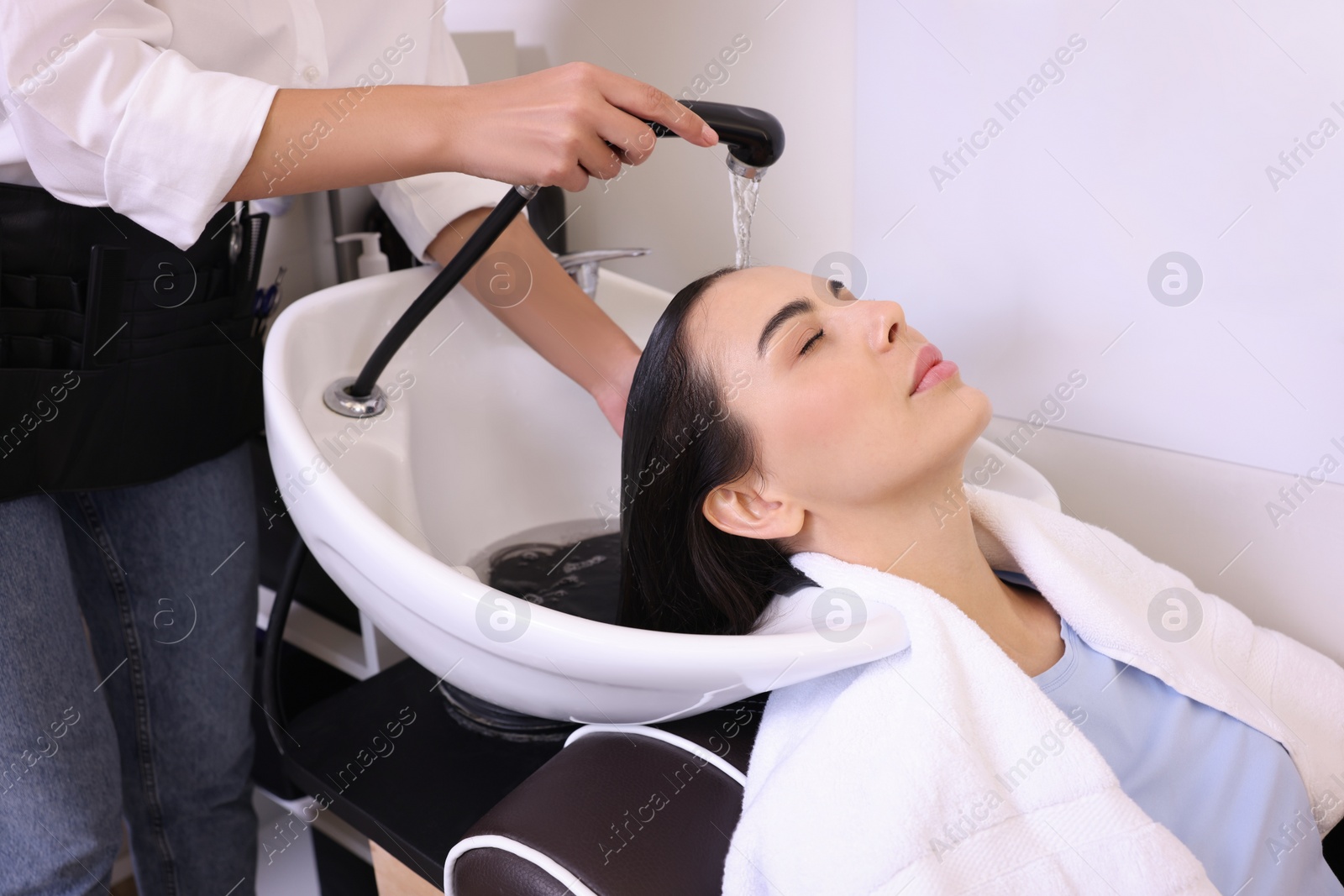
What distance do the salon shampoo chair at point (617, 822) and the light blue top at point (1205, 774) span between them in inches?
13.1

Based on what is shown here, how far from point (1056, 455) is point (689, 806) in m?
0.76

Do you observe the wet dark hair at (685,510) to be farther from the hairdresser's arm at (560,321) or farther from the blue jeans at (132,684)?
the blue jeans at (132,684)

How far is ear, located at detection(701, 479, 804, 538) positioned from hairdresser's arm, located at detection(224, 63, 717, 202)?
0.31 metres

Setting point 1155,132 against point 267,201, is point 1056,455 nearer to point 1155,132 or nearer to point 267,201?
point 1155,132

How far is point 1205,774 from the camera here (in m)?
0.90

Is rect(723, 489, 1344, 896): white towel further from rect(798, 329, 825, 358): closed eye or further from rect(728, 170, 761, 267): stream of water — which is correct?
rect(728, 170, 761, 267): stream of water

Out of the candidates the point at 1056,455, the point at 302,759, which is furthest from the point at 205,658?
the point at 1056,455

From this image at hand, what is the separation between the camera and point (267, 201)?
130 centimetres

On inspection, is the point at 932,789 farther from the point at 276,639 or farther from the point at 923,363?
the point at 276,639

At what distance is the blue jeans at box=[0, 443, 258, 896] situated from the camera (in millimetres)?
946

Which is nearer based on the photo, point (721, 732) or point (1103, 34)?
point (721, 732)

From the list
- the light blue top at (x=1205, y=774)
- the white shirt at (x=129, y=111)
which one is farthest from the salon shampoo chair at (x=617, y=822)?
the white shirt at (x=129, y=111)

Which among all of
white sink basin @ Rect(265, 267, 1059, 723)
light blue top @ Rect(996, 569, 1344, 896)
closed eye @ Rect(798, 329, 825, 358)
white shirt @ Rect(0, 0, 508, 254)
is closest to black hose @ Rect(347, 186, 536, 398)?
white sink basin @ Rect(265, 267, 1059, 723)

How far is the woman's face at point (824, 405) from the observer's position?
875mm
